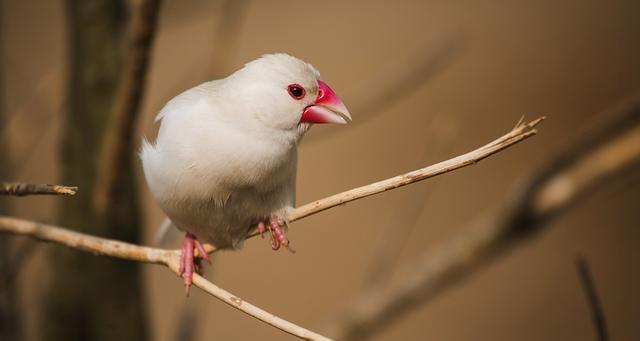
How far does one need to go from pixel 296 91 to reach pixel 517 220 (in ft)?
2.78

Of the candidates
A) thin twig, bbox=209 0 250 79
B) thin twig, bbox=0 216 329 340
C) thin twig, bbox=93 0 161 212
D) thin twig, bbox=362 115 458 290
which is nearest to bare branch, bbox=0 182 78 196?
thin twig, bbox=0 216 329 340

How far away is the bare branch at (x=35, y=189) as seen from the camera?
106cm

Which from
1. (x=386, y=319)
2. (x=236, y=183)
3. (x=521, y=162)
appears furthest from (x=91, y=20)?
(x=521, y=162)

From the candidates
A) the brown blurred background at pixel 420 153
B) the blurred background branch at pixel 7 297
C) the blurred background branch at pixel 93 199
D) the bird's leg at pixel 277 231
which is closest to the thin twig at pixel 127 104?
the blurred background branch at pixel 93 199

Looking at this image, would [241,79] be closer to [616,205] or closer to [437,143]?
[437,143]

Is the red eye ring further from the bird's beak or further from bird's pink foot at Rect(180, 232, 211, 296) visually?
bird's pink foot at Rect(180, 232, 211, 296)

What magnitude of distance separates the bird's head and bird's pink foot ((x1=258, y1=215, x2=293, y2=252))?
0.26 meters

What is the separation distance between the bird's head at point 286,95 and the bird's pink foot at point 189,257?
1.46 ft

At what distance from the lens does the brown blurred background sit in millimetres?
4539

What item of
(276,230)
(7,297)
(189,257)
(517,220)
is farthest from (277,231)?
(7,297)

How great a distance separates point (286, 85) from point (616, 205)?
3907 millimetres

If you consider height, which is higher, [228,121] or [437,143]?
[437,143]

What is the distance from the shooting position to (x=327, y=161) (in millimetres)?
5176

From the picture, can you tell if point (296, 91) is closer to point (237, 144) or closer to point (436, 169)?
point (237, 144)
